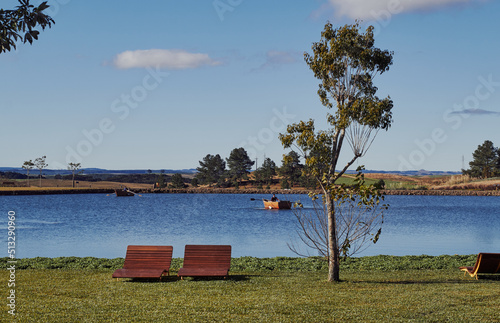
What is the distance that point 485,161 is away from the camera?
105 meters

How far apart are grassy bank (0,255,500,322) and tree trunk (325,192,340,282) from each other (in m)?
0.30

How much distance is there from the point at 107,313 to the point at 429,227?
39.3m

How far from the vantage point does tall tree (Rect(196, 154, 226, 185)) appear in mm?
117750

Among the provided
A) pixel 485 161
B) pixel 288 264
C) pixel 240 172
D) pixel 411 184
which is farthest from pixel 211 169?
pixel 288 264

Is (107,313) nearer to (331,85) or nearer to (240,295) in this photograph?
(240,295)

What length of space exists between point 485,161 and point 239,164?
48.0 meters

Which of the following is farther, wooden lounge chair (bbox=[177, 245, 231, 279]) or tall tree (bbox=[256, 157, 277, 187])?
tall tree (bbox=[256, 157, 277, 187])

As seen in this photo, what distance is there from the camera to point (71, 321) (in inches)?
342

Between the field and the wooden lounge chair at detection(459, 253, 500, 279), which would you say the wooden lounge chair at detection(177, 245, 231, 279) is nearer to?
the wooden lounge chair at detection(459, 253, 500, 279)

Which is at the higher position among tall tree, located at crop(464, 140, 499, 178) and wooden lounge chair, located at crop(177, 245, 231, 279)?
tall tree, located at crop(464, 140, 499, 178)

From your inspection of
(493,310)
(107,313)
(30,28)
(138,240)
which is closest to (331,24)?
(493,310)

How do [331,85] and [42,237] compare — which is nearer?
[331,85]

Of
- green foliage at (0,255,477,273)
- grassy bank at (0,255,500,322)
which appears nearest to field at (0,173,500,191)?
green foliage at (0,255,477,273)

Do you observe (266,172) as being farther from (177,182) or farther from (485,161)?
(485,161)
